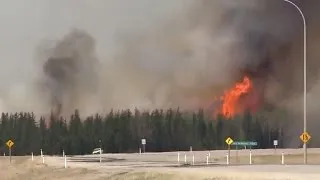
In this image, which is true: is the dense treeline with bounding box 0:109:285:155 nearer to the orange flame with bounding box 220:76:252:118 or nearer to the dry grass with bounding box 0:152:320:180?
the orange flame with bounding box 220:76:252:118

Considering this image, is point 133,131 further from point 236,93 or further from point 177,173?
point 177,173

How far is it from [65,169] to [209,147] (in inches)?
2793

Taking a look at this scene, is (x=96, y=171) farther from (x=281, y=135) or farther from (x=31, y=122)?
(x=31, y=122)

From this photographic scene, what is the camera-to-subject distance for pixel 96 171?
48.2 metres

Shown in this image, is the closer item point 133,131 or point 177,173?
point 177,173

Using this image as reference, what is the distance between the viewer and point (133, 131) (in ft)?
416

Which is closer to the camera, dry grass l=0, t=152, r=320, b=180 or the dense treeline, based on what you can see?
dry grass l=0, t=152, r=320, b=180

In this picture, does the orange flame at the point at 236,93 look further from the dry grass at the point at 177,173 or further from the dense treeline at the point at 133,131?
the dry grass at the point at 177,173

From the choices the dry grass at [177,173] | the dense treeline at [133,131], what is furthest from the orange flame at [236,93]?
the dry grass at [177,173]

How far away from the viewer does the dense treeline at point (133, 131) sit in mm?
119625

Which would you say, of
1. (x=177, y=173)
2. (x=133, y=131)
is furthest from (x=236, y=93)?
(x=177, y=173)

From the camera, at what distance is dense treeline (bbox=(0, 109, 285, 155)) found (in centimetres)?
11962

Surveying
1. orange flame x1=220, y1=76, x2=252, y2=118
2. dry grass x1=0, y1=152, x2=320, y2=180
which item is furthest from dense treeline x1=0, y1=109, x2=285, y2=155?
dry grass x1=0, y1=152, x2=320, y2=180

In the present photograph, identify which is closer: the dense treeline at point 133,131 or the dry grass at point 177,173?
the dry grass at point 177,173
